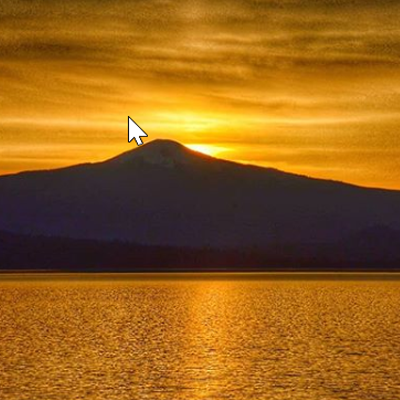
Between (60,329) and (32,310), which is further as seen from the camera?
(32,310)

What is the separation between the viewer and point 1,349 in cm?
6894

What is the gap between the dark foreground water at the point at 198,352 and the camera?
5088cm

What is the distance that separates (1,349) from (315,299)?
8019 centimetres

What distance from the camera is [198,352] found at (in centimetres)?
6856

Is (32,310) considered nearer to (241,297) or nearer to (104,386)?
(241,297)

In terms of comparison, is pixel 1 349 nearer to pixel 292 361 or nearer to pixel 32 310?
pixel 292 361

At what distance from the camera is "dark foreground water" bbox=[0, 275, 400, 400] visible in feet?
167

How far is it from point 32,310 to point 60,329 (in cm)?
2708

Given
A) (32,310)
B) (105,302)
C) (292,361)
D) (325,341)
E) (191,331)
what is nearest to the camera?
(292,361)

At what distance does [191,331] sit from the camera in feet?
284

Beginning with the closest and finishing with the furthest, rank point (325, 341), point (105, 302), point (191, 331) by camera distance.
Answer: point (325, 341) → point (191, 331) → point (105, 302)

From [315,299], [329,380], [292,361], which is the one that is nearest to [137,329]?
[292,361]

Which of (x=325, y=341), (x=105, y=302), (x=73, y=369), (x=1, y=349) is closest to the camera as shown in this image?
(x=73, y=369)

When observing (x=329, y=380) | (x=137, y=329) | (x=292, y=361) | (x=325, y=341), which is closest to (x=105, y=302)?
(x=137, y=329)
